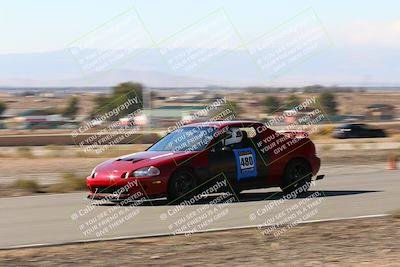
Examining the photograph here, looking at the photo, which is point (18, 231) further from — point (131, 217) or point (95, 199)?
point (95, 199)

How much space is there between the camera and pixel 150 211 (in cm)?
1375

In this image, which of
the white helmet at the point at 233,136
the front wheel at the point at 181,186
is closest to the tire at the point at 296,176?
the white helmet at the point at 233,136

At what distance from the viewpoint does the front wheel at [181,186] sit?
47.3 ft

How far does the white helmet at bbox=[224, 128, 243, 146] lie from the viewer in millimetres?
15273

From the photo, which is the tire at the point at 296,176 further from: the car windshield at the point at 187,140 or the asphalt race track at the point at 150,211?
the car windshield at the point at 187,140

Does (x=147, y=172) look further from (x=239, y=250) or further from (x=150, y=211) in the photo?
(x=239, y=250)

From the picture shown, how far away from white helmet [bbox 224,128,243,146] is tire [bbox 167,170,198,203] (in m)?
1.07

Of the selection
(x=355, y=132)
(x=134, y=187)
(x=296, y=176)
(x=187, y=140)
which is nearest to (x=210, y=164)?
(x=187, y=140)

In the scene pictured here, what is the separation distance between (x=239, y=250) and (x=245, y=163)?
5734 millimetres

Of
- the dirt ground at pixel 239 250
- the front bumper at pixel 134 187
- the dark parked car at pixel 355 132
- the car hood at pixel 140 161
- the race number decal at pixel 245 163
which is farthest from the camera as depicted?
the dark parked car at pixel 355 132

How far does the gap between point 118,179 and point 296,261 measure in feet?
19.5


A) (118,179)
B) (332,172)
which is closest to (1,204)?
(118,179)

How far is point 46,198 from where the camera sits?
17.0 metres

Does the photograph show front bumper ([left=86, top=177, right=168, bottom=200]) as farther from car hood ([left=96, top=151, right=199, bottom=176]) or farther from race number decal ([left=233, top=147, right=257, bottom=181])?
race number decal ([left=233, top=147, right=257, bottom=181])
